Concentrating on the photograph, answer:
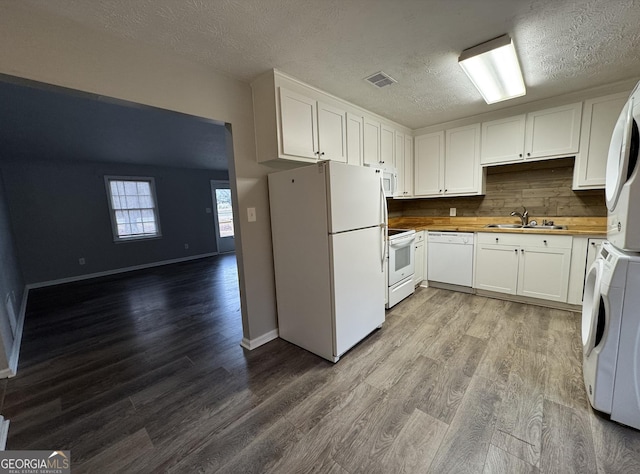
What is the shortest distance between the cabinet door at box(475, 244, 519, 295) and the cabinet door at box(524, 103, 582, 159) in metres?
1.19

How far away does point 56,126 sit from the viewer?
3145mm

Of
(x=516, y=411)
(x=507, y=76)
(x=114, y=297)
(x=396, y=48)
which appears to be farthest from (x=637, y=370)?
(x=114, y=297)

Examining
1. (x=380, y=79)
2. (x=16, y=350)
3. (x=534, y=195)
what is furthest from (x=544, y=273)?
(x=16, y=350)

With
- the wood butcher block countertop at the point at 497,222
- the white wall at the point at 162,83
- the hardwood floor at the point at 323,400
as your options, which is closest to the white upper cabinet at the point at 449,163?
the wood butcher block countertop at the point at 497,222

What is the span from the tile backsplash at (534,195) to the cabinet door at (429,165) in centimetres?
40

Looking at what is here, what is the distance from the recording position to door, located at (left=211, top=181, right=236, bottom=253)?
740 centimetres

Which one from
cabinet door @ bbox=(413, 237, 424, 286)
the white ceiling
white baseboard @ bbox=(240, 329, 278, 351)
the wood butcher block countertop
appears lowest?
white baseboard @ bbox=(240, 329, 278, 351)

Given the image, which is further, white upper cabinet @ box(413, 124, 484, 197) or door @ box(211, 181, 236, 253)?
door @ box(211, 181, 236, 253)

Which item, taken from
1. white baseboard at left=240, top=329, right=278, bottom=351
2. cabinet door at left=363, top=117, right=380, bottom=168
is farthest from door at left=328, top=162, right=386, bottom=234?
white baseboard at left=240, top=329, right=278, bottom=351

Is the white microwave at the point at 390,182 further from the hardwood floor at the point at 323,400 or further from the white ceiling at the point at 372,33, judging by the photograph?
the hardwood floor at the point at 323,400

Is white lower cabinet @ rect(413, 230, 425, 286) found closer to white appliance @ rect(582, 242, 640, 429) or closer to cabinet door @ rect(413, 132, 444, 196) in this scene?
cabinet door @ rect(413, 132, 444, 196)

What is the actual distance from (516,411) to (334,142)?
2.57m

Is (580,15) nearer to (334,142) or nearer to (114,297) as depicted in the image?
(334,142)

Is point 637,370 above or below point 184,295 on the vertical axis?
above
